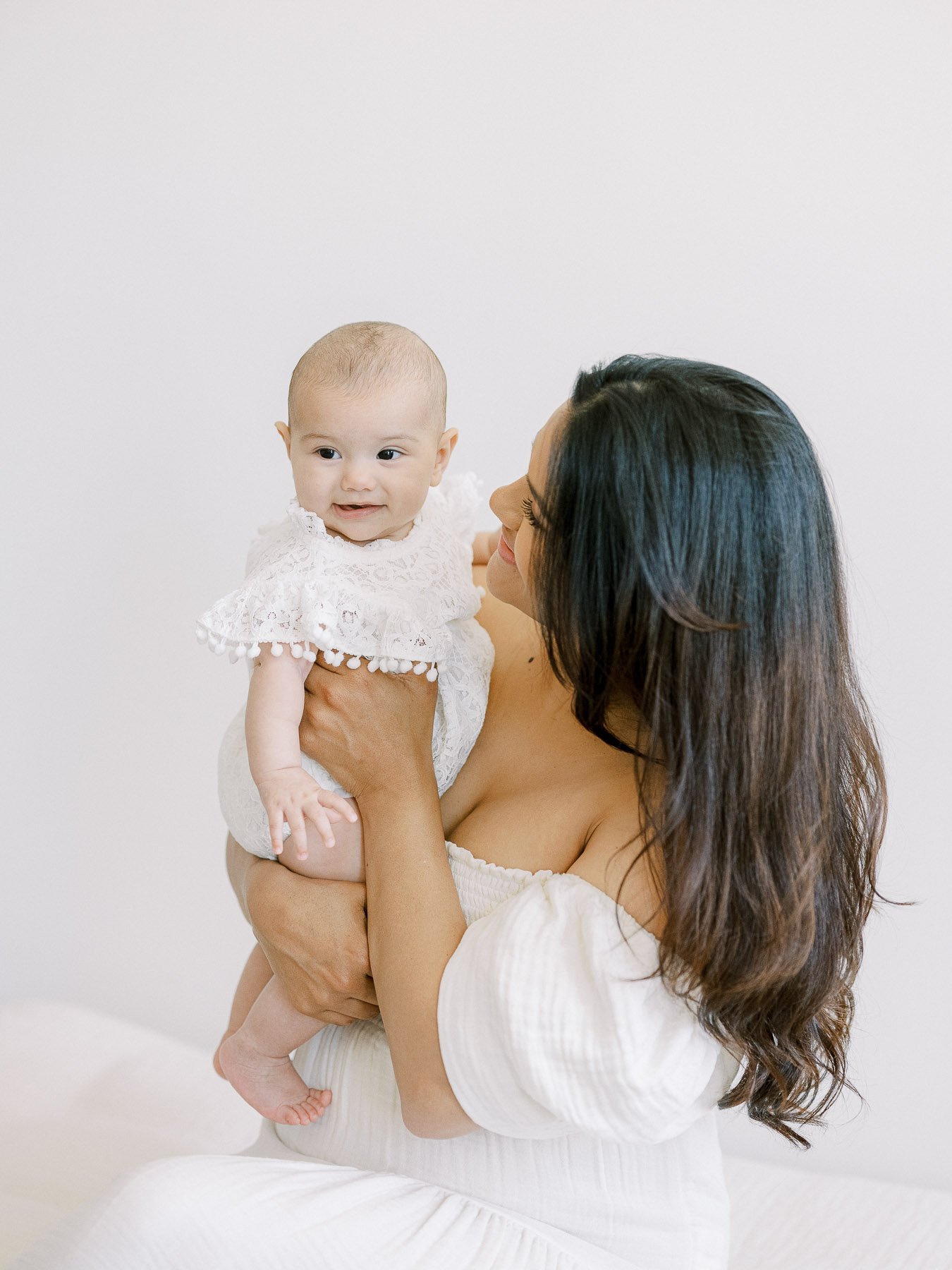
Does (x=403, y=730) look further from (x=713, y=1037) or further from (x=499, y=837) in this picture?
(x=713, y=1037)

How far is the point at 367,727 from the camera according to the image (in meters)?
1.30

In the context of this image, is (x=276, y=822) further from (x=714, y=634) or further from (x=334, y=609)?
(x=714, y=634)

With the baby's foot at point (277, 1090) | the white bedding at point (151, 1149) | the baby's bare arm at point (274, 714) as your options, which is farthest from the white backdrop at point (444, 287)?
the baby's foot at point (277, 1090)

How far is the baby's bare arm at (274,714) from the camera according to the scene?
4.09ft

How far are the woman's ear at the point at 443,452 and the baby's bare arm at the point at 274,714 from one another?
27cm

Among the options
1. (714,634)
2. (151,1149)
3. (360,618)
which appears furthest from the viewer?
(151,1149)

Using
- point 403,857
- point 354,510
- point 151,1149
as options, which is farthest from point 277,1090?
point 151,1149

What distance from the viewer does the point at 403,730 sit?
51.8 inches

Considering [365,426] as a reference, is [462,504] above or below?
below

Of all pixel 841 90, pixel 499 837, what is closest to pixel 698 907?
pixel 499 837

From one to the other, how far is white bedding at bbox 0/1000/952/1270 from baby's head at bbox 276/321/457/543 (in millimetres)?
1126

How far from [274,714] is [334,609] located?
128 millimetres

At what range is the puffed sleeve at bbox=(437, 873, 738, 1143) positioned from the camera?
1.11m

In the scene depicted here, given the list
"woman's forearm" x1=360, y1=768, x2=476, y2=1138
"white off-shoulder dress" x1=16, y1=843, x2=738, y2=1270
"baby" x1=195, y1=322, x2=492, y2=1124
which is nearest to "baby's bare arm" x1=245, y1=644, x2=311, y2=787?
"baby" x1=195, y1=322, x2=492, y2=1124
